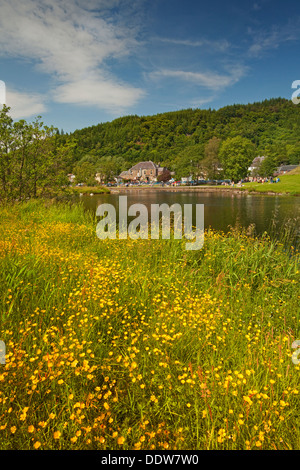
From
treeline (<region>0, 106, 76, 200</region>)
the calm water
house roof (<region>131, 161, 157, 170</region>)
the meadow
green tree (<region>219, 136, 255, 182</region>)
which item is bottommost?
the meadow

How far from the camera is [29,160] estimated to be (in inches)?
502

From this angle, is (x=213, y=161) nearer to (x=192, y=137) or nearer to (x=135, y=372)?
(x=192, y=137)

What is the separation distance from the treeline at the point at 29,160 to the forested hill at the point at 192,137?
319 feet

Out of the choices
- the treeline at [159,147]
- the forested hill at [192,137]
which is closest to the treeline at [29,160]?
the treeline at [159,147]

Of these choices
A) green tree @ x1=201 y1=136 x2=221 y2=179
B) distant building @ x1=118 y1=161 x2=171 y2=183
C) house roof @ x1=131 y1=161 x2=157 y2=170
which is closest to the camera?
green tree @ x1=201 y1=136 x2=221 y2=179

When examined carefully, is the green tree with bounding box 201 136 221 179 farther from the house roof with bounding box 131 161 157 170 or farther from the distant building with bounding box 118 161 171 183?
the house roof with bounding box 131 161 157 170

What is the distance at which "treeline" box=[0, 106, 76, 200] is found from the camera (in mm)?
11664

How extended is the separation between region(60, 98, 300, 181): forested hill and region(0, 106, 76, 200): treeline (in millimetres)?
97337

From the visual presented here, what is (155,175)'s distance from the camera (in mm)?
143500

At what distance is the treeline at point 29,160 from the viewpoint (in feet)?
38.3

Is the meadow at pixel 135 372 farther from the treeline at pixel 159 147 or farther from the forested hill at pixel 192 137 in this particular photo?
the forested hill at pixel 192 137

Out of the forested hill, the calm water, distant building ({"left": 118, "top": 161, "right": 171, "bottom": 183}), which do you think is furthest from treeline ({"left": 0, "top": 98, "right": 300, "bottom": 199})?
the calm water
